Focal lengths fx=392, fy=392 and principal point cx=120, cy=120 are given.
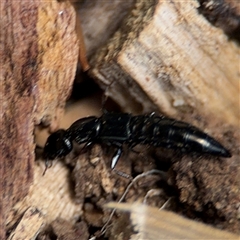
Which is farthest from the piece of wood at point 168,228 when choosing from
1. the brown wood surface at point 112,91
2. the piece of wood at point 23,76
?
the piece of wood at point 23,76

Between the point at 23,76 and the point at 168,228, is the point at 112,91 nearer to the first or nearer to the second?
the point at 23,76

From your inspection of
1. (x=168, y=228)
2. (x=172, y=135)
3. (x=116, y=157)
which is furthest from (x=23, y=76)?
(x=168, y=228)

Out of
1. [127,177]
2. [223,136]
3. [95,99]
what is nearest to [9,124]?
[127,177]

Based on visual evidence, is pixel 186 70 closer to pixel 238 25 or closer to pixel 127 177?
pixel 238 25

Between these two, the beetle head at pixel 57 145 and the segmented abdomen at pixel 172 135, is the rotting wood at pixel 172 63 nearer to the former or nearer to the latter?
the segmented abdomen at pixel 172 135

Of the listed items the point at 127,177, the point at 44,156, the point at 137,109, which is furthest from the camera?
the point at 137,109

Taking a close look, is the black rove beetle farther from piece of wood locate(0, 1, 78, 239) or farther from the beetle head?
piece of wood locate(0, 1, 78, 239)

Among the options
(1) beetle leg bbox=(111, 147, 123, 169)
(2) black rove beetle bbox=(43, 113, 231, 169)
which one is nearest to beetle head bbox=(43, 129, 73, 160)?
(2) black rove beetle bbox=(43, 113, 231, 169)
